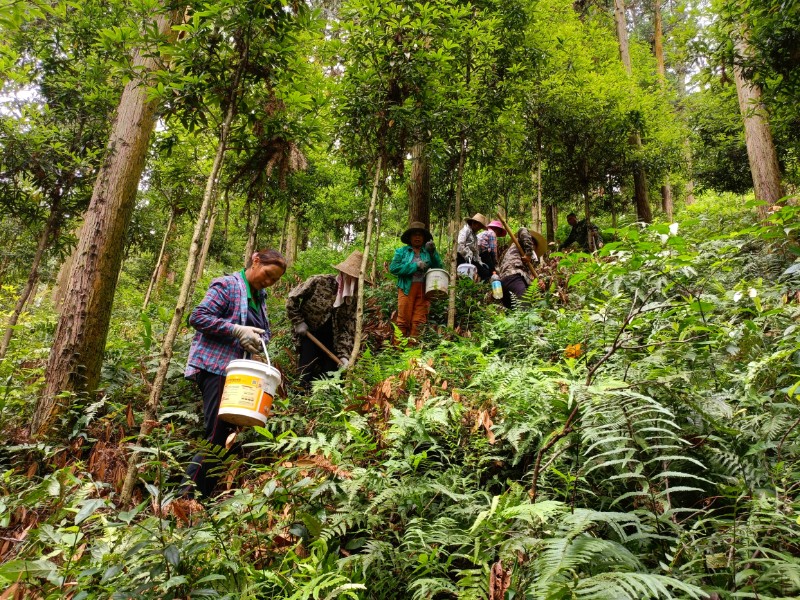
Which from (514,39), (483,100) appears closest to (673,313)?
(483,100)

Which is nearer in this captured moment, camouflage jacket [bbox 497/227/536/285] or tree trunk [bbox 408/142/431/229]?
camouflage jacket [bbox 497/227/536/285]

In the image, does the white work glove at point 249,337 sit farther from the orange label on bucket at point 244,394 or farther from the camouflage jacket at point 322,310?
the camouflage jacket at point 322,310

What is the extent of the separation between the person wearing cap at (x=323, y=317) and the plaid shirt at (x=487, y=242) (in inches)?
144

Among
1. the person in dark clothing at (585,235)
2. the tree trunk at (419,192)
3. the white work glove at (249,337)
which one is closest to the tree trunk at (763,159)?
the person in dark clothing at (585,235)

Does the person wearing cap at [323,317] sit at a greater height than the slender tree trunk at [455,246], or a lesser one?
lesser

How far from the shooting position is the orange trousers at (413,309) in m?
7.14

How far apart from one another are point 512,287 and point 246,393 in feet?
18.9

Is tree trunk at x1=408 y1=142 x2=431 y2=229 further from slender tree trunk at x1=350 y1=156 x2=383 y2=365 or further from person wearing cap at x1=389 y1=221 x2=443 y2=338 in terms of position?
slender tree trunk at x1=350 y1=156 x2=383 y2=365

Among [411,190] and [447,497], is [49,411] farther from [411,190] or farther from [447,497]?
[411,190]

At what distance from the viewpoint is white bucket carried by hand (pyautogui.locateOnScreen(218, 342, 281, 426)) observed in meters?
3.25

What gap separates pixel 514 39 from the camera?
877 centimetres

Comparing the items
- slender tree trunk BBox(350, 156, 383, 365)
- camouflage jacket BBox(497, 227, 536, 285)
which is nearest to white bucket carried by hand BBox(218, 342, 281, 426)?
slender tree trunk BBox(350, 156, 383, 365)

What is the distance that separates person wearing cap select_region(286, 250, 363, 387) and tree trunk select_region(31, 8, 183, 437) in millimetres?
2111

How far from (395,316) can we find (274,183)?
9.55 ft
